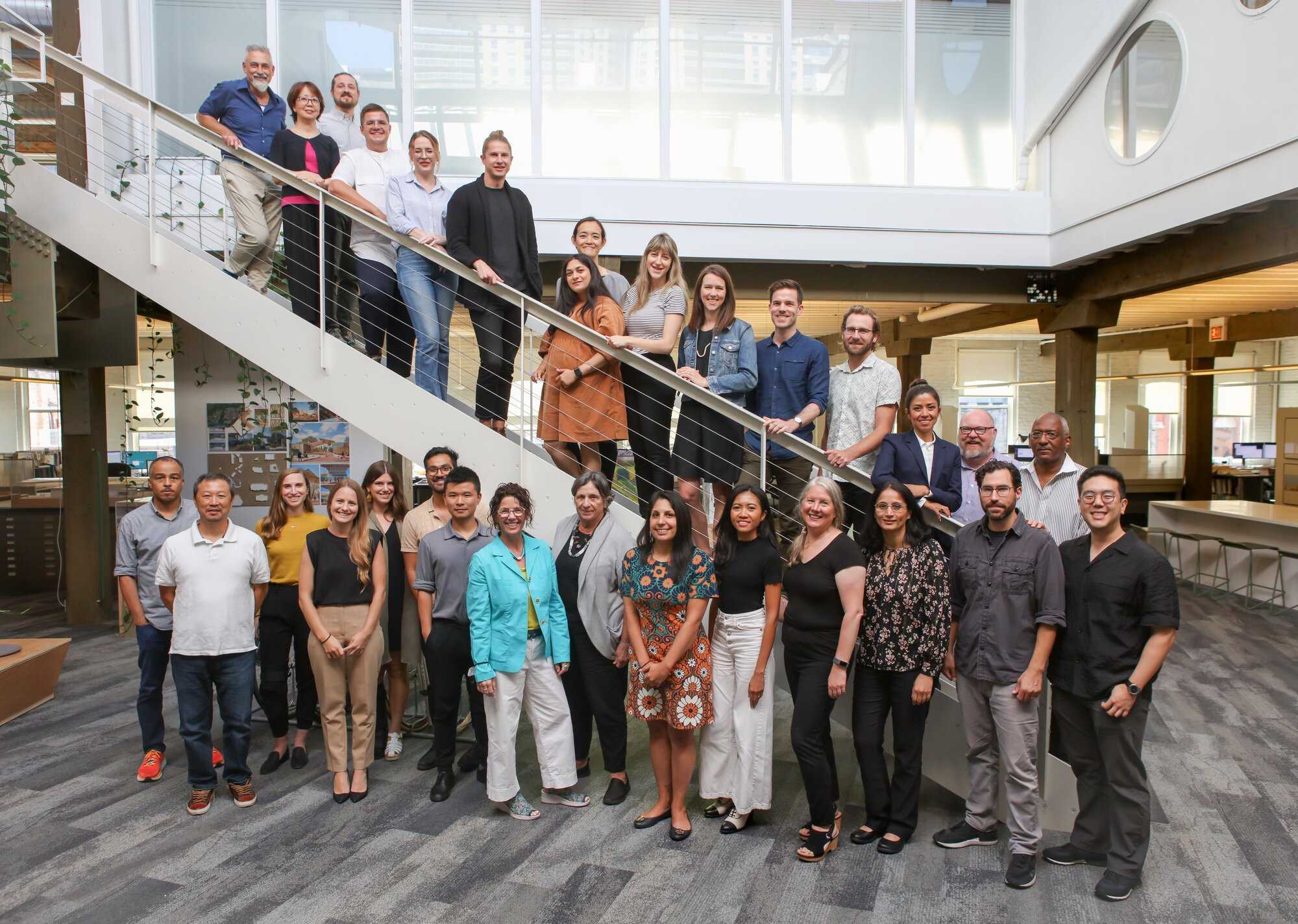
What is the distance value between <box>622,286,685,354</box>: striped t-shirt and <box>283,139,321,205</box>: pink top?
1904 millimetres

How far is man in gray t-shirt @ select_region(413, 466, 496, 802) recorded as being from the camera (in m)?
3.72

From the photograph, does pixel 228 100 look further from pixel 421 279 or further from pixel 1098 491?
pixel 1098 491

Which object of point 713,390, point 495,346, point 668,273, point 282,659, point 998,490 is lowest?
point 282,659

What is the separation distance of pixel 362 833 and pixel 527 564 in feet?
4.09

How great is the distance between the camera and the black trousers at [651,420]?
3916 mm

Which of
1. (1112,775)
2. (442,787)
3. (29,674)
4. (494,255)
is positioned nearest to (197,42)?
(494,255)

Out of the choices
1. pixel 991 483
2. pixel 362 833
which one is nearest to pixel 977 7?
pixel 991 483

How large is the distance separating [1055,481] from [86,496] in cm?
734

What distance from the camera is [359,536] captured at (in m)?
3.80

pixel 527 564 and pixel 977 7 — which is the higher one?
pixel 977 7

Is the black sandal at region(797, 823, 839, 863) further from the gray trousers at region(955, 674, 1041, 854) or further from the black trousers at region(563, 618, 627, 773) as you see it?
the black trousers at region(563, 618, 627, 773)

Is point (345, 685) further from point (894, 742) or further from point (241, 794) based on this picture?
point (894, 742)

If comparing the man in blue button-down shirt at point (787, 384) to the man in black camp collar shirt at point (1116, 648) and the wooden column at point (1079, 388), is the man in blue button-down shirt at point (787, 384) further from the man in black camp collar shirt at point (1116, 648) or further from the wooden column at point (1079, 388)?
the wooden column at point (1079, 388)

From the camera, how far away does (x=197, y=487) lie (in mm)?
3629
